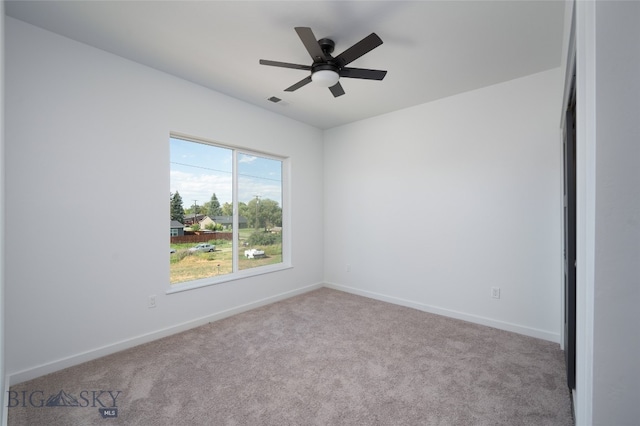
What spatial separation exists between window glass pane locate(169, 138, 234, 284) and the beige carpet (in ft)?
2.44

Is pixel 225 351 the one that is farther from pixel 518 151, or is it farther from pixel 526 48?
pixel 526 48

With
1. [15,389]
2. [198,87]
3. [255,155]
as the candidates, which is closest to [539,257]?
[255,155]

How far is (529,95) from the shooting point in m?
2.86

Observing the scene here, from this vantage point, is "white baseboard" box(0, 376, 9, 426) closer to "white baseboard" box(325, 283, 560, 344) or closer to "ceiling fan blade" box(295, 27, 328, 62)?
"ceiling fan blade" box(295, 27, 328, 62)

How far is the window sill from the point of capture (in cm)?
300

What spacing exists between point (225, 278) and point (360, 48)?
2888 millimetres

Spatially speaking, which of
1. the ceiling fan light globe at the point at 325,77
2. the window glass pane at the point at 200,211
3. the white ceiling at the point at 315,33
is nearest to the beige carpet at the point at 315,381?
the window glass pane at the point at 200,211

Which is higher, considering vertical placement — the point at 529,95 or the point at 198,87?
the point at 198,87

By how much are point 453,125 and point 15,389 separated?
467 centimetres

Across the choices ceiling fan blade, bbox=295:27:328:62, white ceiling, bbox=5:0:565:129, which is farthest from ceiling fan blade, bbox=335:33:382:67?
white ceiling, bbox=5:0:565:129

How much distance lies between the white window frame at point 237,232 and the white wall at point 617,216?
320 centimetres

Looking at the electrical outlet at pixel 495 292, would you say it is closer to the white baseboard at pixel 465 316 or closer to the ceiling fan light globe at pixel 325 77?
the white baseboard at pixel 465 316

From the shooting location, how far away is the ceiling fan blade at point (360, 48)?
1766 mm

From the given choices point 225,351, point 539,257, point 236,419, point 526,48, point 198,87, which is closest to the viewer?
point 236,419
